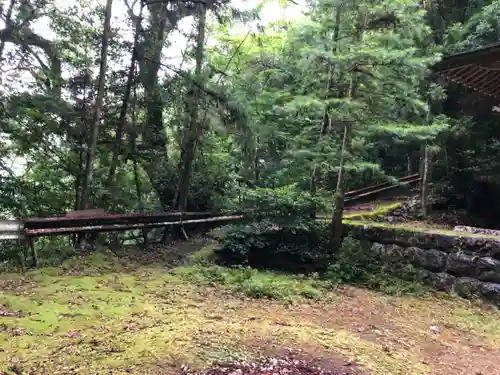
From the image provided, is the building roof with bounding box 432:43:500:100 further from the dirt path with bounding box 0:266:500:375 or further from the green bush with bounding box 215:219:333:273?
the green bush with bounding box 215:219:333:273

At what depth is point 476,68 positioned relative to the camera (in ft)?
21.7

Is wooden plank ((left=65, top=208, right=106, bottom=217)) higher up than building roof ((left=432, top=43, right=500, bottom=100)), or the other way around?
building roof ((left=432, top=43, right=500, bottom=100))

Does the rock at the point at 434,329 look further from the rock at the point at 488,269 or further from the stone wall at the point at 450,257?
the rock at the point at 488,269

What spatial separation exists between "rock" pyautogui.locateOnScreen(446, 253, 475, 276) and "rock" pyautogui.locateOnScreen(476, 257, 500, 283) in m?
0.11

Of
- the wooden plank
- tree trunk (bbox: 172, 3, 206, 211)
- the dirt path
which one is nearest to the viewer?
the dirt path

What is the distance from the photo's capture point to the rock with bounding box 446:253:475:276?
7.50 m

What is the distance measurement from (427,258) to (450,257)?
451 mm

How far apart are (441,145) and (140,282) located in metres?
10.6

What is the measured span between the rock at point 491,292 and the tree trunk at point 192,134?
707 cm

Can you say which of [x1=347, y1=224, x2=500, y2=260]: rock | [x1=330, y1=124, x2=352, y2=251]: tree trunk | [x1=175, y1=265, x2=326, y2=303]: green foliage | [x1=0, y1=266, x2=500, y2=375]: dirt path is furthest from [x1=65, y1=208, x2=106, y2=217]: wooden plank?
[x1=347, y1=224, x2=500, y2=260]: rock

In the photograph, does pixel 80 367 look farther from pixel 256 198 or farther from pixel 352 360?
pixel 256 198

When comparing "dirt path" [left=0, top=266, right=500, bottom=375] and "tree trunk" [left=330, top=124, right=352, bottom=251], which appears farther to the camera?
"tree trunk" [left=330, top=124, right=352, bottom=251]

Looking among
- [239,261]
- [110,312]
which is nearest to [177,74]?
[239,261]

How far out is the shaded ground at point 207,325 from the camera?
374 centimetres
